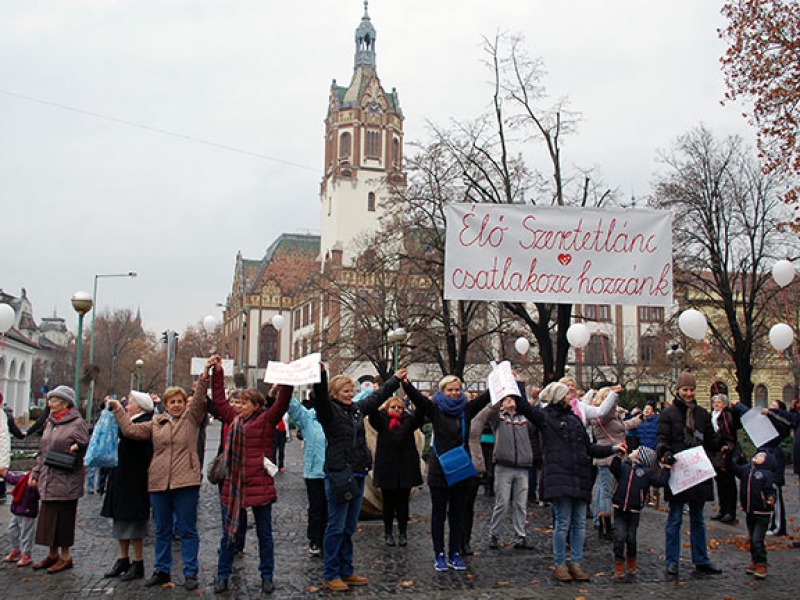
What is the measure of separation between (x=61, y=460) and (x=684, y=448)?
6.68 m

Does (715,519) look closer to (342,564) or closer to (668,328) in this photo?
(342,564)

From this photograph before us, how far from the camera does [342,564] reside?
26.6 ft

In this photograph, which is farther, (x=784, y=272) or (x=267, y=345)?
(x=267, y=345)

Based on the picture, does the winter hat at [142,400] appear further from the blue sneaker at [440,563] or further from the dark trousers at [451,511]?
the blue sneaker at [440,563]

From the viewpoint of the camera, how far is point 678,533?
8586 millimetres

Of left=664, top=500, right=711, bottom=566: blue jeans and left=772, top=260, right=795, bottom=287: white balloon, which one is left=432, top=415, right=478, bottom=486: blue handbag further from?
left=772, top=260, right=795, bottom=287: white balloon

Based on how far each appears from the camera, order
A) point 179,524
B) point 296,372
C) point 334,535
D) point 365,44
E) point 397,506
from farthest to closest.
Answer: point 365,44 → point 397,506 → point 179,524 → point 334,535 → point 296,372

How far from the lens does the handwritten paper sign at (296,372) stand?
708cm

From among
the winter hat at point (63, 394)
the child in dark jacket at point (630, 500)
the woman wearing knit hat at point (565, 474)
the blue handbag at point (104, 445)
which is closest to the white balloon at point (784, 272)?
the child in dark jacket at point (630, 500)

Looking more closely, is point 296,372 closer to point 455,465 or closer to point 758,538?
point 455,465

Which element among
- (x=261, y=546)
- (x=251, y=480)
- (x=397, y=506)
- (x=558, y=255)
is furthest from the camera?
(x=397, y=506)

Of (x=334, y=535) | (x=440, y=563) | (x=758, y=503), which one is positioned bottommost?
(x=440, y=563)

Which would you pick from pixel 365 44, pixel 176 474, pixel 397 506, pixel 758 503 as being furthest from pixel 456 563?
pixel 365 44

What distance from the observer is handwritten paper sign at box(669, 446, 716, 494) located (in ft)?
27.3
